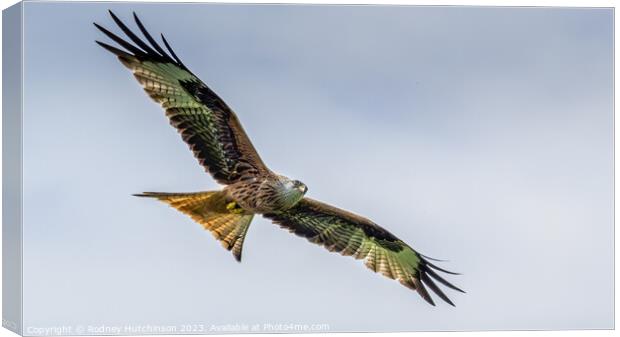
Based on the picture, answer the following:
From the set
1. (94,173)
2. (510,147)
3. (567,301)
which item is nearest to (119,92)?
(94,173)

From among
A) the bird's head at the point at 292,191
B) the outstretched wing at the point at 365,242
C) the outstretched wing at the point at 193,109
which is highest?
the outstretched wing at the point at 193,109

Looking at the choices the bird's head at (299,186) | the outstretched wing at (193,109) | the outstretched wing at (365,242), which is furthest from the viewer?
the outstretched wing at (365,242)

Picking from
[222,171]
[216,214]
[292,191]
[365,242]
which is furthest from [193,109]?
[365,242]

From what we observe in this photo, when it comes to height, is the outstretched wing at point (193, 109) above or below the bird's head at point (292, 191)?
above

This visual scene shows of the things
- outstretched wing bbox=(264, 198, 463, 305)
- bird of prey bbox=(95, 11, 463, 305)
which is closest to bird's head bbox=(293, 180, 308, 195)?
bird of prey bbox=(95, 11, 463, 305)

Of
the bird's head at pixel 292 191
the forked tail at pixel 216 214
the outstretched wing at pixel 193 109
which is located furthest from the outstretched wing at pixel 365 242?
the outstretched wing at pixel 193 109

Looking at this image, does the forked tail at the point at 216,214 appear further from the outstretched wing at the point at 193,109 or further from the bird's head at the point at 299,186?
the bird's head at the point at 299,186

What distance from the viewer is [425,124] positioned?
8.45 metres

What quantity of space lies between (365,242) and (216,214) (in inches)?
46.5

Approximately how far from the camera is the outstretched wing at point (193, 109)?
317 inches

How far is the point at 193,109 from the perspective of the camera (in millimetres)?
8148

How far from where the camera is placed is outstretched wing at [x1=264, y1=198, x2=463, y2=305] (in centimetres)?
845

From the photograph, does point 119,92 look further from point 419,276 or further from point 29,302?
point 419,276

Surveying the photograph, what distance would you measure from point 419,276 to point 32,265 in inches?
110
